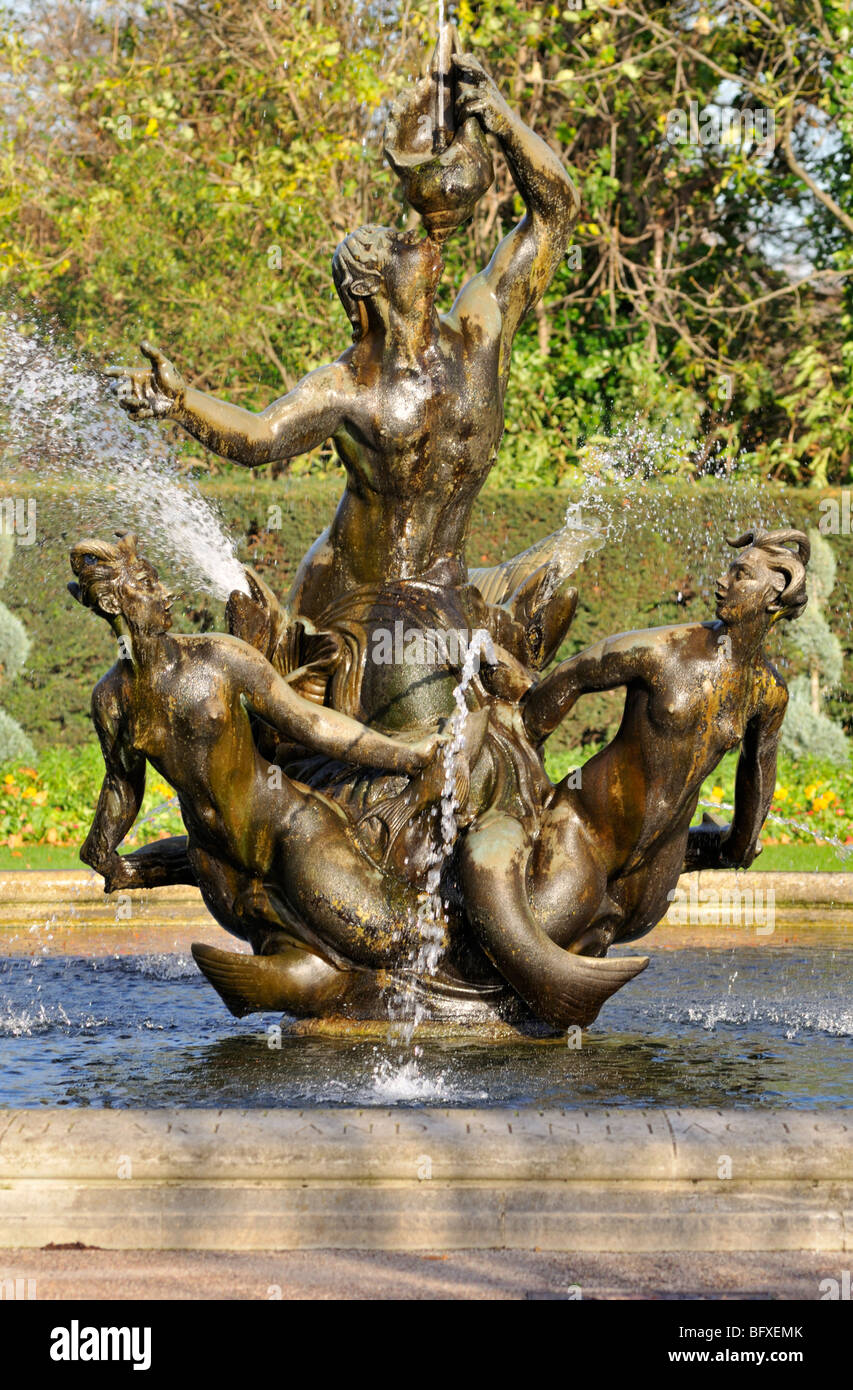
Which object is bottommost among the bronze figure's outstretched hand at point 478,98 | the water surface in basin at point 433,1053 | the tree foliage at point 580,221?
the water surface in basin at point 433,1053

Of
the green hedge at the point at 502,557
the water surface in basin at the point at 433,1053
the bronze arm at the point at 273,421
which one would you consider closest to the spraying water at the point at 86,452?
the green hedge at the point at 502,557

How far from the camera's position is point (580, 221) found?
1546 centimetres

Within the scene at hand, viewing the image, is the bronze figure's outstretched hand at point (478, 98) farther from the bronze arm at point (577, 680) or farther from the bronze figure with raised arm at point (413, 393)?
the bronze arm at point (577, 680)

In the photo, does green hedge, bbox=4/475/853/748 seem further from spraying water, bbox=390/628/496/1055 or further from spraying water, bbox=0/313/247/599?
spraying water, bbox=390/628/496/1055

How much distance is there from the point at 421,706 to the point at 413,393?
913mm

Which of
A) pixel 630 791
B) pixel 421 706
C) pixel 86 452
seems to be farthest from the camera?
pixel 86 452

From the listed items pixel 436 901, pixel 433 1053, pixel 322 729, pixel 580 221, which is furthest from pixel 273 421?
pixel 580 221

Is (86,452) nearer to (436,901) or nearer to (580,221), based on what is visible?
(580,221)

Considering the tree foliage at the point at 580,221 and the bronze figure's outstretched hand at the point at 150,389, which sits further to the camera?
the tree foliage at the point at 580,221

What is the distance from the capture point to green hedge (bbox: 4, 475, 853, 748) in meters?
12.5

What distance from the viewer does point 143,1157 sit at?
3297 millimetres

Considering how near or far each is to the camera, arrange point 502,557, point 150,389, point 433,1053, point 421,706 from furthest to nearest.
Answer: point 502,557 < point 421,706 < point 433,1053 < point 150,389

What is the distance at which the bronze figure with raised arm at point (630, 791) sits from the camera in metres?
4.54

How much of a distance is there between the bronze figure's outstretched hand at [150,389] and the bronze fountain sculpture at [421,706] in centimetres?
1
